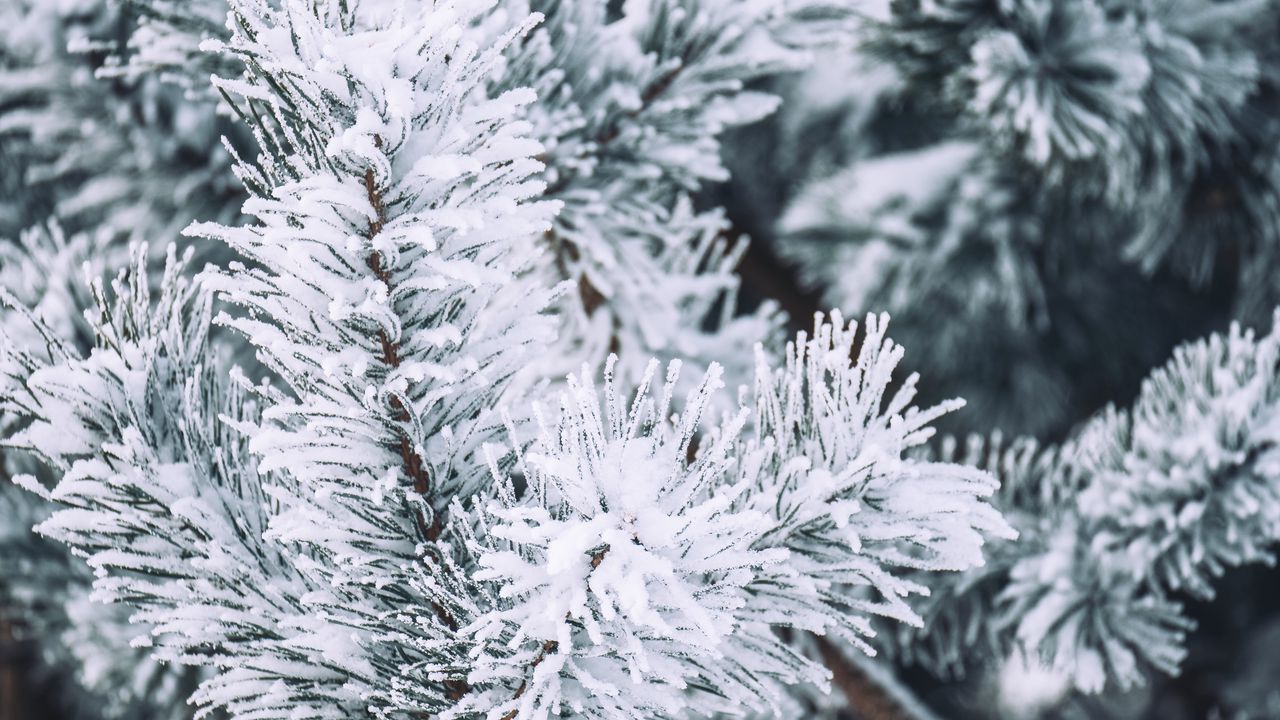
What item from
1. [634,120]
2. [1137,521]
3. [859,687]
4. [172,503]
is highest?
[634,120]

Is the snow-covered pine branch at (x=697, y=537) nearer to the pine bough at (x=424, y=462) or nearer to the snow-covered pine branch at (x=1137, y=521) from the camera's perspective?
the pine bough at (x=424, y=462)

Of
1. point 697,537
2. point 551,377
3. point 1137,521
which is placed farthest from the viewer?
point 551,377

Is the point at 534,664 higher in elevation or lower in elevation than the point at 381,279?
lower

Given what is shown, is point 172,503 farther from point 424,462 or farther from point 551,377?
point 551,377

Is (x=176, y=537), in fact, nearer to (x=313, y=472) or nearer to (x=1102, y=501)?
(x=313, y=472)

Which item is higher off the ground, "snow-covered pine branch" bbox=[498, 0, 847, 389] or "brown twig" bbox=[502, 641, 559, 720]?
"snow-covered pine branch" bbox=[498, 0, 847, 389]

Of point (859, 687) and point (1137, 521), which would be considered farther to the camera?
point (859, 687)

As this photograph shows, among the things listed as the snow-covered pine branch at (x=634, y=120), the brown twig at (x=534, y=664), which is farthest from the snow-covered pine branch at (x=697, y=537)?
the snow-covered pine branch at (x=634, y=120)

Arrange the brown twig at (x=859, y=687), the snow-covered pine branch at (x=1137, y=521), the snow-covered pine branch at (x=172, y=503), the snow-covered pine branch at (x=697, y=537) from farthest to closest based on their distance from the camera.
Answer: the brown twig at (x=859, y=687)
the snow-covered pine branch at (x=1137, y=521)
the snow-covered pine branch at (x=172, y=503)
the snow-covered pine branch at (x=697, y=537)

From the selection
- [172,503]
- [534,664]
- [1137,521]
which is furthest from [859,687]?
[172,503]

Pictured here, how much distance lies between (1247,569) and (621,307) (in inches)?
45.7

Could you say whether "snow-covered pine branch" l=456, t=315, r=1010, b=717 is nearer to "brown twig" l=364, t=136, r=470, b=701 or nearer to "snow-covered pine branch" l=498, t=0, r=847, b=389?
"brown twig" l=364, t=136, r=470, b=701

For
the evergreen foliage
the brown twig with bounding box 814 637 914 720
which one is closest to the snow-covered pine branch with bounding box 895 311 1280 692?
the evergreen foliage

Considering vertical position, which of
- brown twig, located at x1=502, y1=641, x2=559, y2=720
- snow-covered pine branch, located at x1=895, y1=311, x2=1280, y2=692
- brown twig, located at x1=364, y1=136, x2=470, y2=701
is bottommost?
snow-covered pine branch, located at x1=895, y1=311, x2=1280, y2=692
